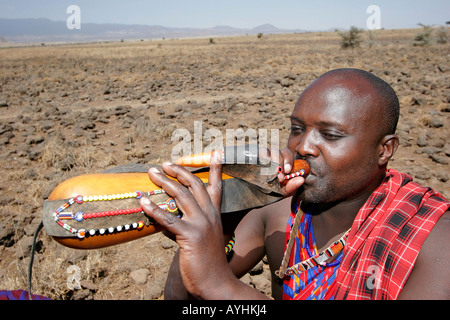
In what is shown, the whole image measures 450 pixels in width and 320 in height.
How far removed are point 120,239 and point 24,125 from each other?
8028mm

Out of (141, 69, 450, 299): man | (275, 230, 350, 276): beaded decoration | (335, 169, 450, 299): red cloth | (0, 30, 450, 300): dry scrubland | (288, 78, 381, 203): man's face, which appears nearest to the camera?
(141, 69, 450, 299): man

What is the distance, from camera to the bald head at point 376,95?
1.65 m

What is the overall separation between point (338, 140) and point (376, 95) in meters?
0.32

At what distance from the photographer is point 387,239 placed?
4.82 ft

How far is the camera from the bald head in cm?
165

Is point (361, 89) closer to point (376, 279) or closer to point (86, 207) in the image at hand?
point (376, 279)

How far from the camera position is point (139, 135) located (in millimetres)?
6711

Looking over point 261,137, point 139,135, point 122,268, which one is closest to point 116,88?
point 139,135

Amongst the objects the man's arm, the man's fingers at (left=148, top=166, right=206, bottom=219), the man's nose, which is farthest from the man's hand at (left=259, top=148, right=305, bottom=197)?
the man's arm

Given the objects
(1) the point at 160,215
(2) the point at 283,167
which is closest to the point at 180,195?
(1) the point at 160,215

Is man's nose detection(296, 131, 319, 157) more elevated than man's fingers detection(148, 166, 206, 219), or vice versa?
man's nose detection(296, 131, 319, 157)

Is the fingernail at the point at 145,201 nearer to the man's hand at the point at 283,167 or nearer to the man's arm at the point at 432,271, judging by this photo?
the man's hand at the point at 283,167

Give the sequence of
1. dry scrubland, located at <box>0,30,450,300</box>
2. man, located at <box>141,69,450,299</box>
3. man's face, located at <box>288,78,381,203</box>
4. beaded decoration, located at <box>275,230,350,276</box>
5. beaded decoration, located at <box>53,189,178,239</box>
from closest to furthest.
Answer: beaded decoration, located at <box>53,189,178,239</box> < man, located at <box>141,69,450,299</box> < man's face, located at <box>288,78,381,203</box> < beaded decoration, located at <box>275,230,350,276</box> < dry scrubland, located at <box>0,30,450,300</box>

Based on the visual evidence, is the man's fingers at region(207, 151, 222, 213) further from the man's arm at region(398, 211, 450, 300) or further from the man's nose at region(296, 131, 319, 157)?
the man's arm at region(398, 211, 450, 300)
